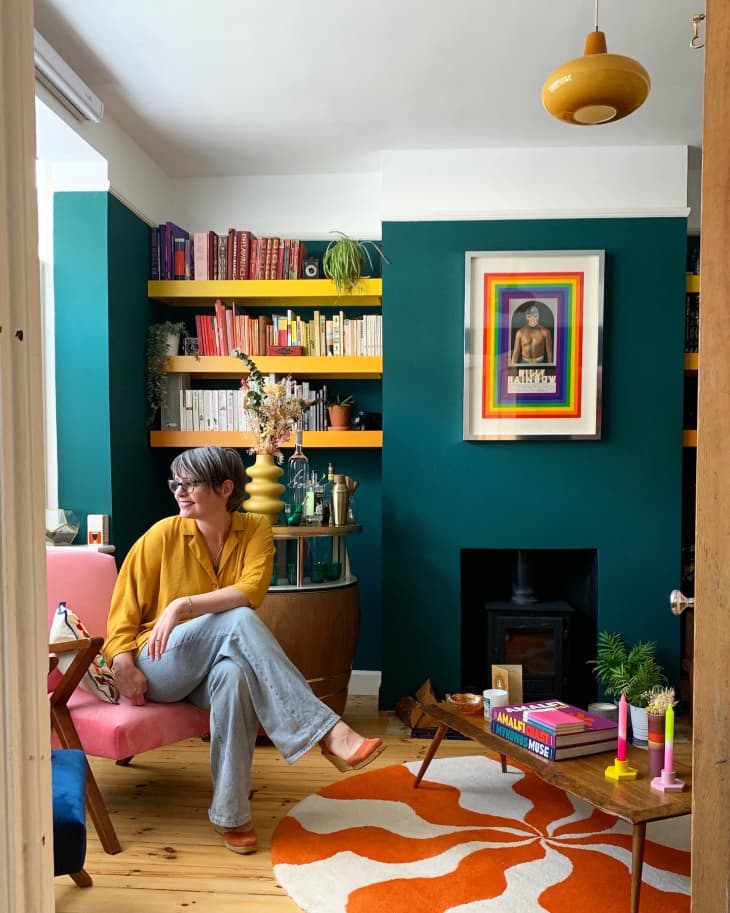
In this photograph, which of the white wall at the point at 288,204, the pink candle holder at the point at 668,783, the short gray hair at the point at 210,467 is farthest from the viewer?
the white wall at the point at 288,204

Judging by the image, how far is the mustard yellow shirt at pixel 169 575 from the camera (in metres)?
2.85

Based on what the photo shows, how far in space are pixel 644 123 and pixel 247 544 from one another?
258 cm

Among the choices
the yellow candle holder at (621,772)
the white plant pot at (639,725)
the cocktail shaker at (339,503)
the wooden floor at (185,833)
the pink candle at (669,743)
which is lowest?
the wooden floor at (185,833)

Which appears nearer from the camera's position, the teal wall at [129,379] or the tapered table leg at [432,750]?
the tapered table leg at [432,750]

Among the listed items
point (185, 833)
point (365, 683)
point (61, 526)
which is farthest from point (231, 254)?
point (185, 833)

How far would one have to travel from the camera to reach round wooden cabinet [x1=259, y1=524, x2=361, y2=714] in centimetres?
→ 364

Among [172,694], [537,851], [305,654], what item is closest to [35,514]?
[172,694]

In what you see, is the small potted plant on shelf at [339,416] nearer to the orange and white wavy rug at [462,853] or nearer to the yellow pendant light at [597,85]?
the orange and white wavy rug at [462,853]

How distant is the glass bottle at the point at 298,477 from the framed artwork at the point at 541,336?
0.83 meters

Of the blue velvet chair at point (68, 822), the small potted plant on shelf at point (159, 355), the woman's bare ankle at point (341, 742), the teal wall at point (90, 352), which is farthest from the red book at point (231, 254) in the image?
the blue velvet chair at point (68, 822)

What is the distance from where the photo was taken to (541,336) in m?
4.04

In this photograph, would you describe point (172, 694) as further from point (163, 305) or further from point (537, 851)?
point (163, 305)

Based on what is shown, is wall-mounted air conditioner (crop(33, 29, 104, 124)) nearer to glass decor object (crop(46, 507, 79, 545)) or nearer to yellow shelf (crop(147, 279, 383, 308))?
yellow shelf (crop(147, 279, 383, 308))

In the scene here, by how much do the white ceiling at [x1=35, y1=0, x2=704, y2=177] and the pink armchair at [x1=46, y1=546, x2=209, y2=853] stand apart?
1.91m
